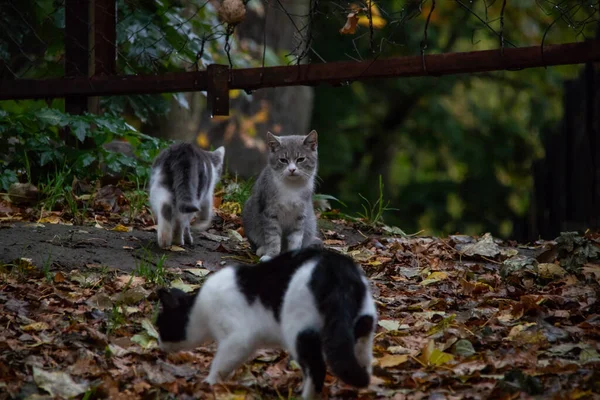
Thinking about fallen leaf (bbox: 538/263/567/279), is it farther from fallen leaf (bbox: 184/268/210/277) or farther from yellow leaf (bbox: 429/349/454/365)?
fallen leaf (bbox: 184/268/210/277)

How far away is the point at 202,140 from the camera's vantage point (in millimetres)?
10820

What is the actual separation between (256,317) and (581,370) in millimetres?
1328

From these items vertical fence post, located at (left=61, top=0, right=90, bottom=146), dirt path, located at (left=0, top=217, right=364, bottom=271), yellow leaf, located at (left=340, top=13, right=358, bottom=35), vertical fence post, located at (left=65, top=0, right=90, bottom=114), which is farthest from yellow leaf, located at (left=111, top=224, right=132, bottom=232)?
yellow leaf, located at (left=340, top=13, right=358, bottom=35)

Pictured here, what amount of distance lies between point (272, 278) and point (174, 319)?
53cm

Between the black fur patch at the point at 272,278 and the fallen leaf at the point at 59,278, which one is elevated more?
the black fur patch at the point at 272,278

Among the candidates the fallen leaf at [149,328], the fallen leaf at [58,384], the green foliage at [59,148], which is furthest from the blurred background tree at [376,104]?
the fallen leaf at [58,384]

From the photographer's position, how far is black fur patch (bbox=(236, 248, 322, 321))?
3256mm

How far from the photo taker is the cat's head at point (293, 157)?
5.84 m

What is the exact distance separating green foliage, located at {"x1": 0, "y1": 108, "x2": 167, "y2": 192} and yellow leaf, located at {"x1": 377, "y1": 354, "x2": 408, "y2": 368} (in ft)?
11.2

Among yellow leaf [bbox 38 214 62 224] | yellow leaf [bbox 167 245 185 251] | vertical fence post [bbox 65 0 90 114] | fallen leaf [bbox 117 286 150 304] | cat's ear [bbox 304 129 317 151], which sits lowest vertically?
fallen leaf [bbox 117 286 150 304]

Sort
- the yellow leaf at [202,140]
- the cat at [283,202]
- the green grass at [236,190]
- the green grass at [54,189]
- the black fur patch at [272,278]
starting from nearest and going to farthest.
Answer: the black fur patch at [272,278]
the cat at [283,202]
the green grass at [54,189]
the green grass at [236,190]
the yellow leaf at [202,140]

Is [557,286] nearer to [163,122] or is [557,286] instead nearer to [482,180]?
[163,122]

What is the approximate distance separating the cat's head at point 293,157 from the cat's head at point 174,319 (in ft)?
7.55

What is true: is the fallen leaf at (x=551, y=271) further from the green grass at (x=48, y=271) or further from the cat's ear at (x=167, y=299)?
the green grass at (x=48, y=271)
